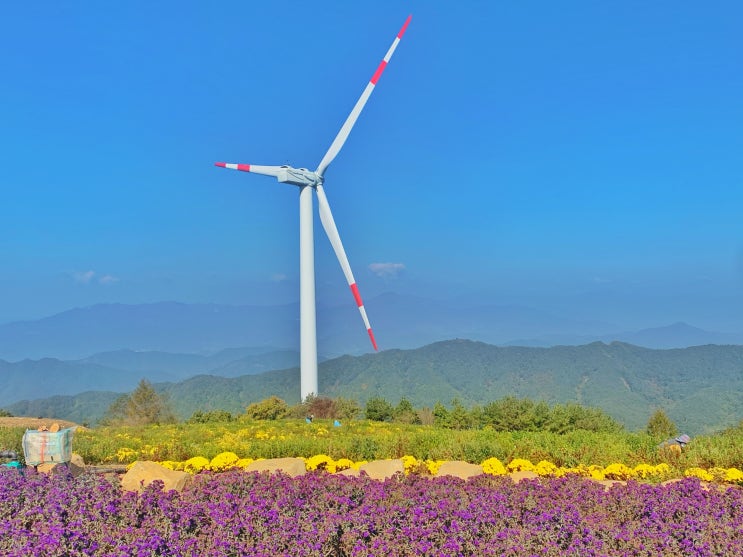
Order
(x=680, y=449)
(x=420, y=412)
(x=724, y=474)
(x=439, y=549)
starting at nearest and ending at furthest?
(x=439, y=549)
(x=724, y=474)
(x=680, y=449)
(x=420, y=412)

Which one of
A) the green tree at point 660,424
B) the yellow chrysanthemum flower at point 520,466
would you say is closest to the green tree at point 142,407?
the green tree at point 660,424

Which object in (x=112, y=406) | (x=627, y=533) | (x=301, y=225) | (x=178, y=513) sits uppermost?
(x=301, y=225)

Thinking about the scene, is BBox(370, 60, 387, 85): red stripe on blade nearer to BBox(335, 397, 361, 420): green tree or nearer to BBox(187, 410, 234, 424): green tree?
BBox(335, 397, 361, 420): green tree

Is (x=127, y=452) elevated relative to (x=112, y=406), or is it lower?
lower

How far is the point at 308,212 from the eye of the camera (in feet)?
172

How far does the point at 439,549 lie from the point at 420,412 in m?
42.3

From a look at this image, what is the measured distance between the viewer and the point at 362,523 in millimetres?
9016

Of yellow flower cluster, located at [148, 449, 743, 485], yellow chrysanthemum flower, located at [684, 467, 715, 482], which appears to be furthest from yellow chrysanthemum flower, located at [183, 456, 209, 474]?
yellow chrysanthemum flower, located at [684, 467, 715, 482]

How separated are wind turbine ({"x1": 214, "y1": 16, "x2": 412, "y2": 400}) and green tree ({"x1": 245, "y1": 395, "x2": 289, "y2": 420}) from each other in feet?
7.87

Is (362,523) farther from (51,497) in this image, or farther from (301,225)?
(301,225)

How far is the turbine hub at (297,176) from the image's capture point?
51969 mm

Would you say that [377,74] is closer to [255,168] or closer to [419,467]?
[255,168]

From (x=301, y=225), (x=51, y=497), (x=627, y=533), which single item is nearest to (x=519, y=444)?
(x=627, y=533)

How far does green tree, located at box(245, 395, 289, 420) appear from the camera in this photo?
48.3 meters
